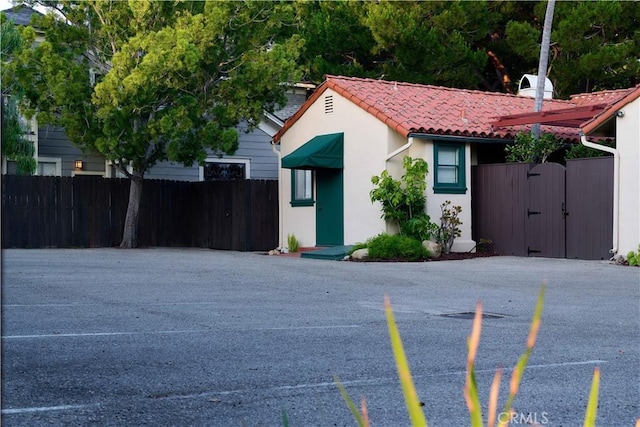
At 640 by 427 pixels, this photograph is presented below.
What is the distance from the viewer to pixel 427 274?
16734mm

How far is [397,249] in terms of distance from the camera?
20.0 meters

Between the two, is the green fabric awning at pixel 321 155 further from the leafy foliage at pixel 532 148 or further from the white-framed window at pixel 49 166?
the white-framed window at pixel 49 166

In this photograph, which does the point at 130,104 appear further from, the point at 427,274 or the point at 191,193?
the point at 427,274

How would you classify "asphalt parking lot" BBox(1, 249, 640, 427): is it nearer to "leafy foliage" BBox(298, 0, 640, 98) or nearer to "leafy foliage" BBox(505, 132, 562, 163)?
"leafy foliage" BBox(505, 132, 562, 163)

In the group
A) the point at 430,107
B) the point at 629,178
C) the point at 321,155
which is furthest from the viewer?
the point at 430,107

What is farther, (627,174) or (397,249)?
(397,249)

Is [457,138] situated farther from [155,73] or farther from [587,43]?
[587,43]

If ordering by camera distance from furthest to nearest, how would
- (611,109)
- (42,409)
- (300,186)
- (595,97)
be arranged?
(595,97) < (300,186) < (611,109) < (42,409)

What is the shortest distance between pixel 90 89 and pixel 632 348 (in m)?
18.3

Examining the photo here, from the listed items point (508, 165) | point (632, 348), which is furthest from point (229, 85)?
point (632, 348)

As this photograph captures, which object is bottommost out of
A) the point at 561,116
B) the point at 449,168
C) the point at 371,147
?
the point at 449,168

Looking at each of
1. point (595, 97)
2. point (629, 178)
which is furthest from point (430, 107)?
point (595, 97)

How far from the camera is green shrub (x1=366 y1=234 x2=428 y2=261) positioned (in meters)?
20.0

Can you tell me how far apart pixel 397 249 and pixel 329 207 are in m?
4.04
